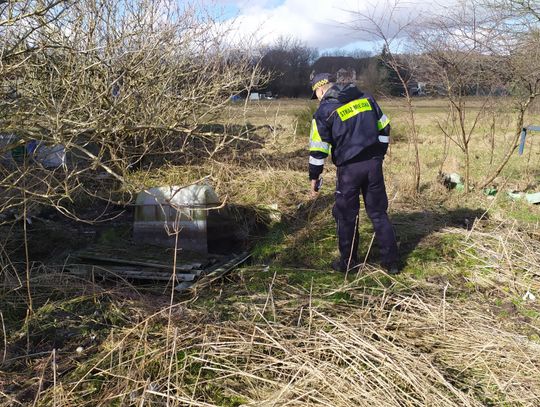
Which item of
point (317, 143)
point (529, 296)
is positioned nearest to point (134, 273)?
point (317, 143)

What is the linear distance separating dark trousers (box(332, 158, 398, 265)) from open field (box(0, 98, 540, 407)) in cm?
29

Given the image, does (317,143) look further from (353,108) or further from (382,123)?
(382,123)

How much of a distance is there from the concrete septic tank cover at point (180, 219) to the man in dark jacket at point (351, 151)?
6.13 ft

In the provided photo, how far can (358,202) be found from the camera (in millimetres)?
4281

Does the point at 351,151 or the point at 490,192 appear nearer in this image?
the point at 351,151

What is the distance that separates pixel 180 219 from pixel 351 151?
2.63 metres

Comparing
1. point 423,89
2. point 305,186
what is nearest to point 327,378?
point 305,186

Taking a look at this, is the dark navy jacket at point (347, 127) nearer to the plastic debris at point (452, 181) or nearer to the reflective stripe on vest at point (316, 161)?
the reflective stripe on vest at point (316, 161)

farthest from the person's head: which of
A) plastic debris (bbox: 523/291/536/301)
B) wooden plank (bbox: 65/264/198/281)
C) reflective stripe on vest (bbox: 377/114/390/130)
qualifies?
plastic debris (bbox: 523/291/536/301)

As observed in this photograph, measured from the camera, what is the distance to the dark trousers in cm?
416

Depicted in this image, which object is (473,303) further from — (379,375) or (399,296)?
Answer: (379,375)

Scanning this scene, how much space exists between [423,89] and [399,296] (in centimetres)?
493

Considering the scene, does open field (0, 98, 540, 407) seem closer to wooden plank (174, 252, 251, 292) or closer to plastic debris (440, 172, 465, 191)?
wooden plank (174, 252, 251, 292)

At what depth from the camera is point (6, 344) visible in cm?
294
